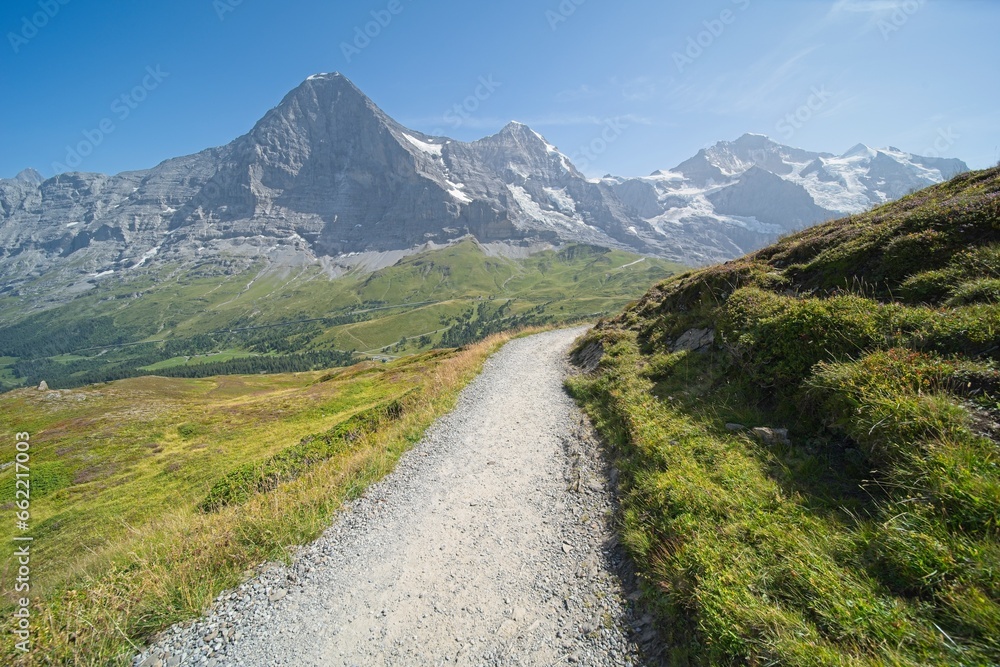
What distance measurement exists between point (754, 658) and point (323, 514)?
9.02 metres

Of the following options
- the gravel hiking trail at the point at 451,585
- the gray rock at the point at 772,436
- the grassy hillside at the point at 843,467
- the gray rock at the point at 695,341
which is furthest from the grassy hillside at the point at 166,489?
the gray rock at the point at 695,341

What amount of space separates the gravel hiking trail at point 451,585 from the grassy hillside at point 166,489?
2.49 feet

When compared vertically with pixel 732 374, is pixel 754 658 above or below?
below

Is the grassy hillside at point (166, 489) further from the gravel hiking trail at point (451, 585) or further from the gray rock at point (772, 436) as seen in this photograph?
the gray rock at point (772, 436)

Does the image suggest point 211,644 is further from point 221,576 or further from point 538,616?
point 538,616

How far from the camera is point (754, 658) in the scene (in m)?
4.34

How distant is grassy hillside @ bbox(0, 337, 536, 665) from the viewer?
22.0ft

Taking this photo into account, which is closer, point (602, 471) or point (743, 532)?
point (743, 532)

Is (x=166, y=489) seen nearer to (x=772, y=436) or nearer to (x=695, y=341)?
(x=695, y=341)

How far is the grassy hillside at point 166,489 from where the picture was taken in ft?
22.0

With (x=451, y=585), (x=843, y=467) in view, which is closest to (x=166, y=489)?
(x=451, y=585)

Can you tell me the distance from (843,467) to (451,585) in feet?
24.3

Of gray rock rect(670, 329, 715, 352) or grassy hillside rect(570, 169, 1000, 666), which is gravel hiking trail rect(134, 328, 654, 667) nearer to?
grassy hillside rect(570, 169, 1000, 666)

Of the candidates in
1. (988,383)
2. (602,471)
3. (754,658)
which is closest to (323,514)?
(602,471)
